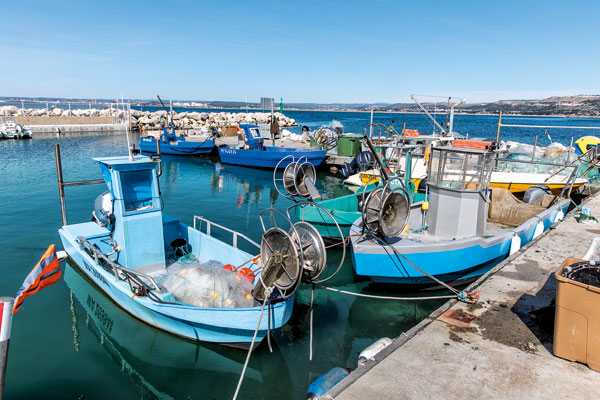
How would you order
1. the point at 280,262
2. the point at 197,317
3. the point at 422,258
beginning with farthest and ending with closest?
1. the point at 422,258
2. the point at 197,317
3. the point at 280,262

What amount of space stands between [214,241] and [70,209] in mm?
11358

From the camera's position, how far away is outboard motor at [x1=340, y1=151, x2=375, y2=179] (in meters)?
23.1

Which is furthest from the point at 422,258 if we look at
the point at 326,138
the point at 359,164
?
the point at 326,138

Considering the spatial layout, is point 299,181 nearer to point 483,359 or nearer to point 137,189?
point 137,189

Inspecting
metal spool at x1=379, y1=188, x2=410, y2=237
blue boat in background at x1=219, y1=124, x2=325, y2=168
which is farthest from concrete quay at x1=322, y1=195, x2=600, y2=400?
blue boat in background at x1=219, y1=124, x2=325, y2=168

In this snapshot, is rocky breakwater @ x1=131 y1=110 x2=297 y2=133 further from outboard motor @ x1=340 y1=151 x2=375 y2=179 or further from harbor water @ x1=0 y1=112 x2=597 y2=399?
harbor water @ x1=0 y1=112 x2=597 y2=399

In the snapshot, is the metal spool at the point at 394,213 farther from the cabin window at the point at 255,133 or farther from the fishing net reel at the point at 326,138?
the cabin window at the point at 255,133

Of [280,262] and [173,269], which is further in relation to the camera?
[173,269]

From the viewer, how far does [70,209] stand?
57.0 ft

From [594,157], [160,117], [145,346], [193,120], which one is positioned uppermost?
[160,117]

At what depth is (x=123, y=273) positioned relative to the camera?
25.7 ft

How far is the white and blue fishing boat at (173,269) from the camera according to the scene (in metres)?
6.39

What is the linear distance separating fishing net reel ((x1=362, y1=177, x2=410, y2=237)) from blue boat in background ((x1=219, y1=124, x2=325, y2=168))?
1865 cm

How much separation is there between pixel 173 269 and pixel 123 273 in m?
0.96
